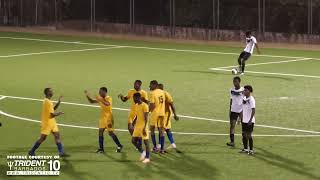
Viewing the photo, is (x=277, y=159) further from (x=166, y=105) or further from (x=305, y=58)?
(x=305, y=58)

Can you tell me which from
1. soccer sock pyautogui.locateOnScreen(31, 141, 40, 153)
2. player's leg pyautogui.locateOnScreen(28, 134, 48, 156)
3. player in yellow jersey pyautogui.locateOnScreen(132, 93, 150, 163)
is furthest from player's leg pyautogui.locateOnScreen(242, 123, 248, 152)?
soccer sock pyautogui.locateOnScreen(31, 141, 40, 153)

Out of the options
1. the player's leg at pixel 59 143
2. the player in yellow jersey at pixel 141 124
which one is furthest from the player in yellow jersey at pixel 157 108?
the player's leg at pixel 59 143

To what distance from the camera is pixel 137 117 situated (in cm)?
1809

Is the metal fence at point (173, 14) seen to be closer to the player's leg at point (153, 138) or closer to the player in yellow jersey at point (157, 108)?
the player's leg at point (153, 138)

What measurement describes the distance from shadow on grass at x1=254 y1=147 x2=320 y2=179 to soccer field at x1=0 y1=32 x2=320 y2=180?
3cm

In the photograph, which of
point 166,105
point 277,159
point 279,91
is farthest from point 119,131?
point 279,91

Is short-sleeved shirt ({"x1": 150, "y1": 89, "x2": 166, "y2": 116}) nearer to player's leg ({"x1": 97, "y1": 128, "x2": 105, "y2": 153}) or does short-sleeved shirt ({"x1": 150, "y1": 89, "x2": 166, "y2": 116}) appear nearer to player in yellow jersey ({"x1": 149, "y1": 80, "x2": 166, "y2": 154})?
player in yellow jersey ({"x1": 149, "y1": 80, "x2": 166, "y2": 154})

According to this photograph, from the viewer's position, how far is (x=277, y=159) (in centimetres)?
1852

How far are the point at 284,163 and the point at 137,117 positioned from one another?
3.44 metres

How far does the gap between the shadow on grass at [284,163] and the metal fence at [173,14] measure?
27715mm

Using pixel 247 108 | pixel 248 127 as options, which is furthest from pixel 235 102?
pixel 248 127

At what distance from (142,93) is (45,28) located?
3773 centimetres

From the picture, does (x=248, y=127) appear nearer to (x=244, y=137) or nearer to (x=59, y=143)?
(x=244, y=137)

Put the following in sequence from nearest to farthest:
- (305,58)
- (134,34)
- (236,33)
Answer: (305,58), (236,33), (134,34)
